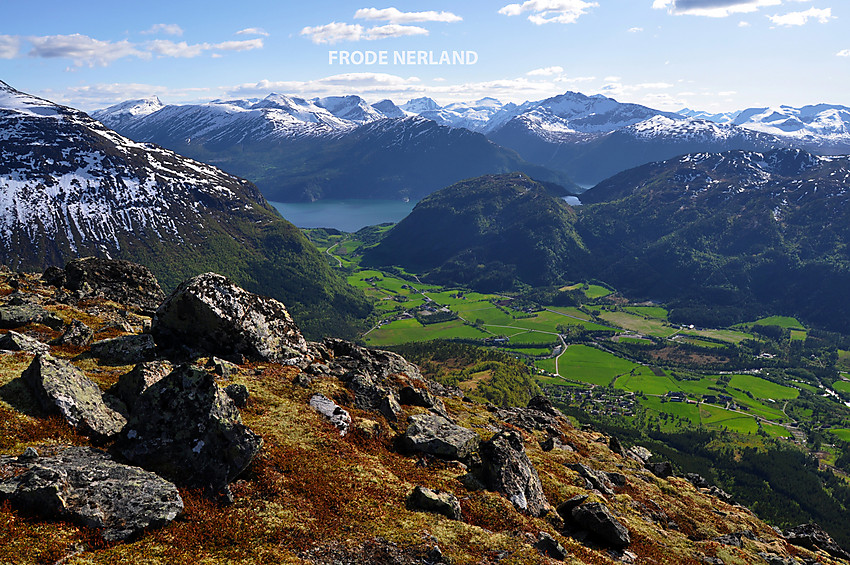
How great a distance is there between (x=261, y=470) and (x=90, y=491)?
9356 mm

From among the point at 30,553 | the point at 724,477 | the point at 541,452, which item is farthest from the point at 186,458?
the point at 724,477

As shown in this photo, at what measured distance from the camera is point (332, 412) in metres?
40.9

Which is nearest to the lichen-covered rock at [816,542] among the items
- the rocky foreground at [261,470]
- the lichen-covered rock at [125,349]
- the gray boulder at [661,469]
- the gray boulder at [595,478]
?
the rocky foreground at [261,470]

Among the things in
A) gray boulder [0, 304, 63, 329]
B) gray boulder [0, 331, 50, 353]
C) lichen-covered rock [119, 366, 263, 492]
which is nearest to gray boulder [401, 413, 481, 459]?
lichen-covered rock [119, 366, 263, 492]

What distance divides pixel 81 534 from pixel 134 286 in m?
71.0

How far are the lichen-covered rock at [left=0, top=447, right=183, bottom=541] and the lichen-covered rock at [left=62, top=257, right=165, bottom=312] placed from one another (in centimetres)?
5400

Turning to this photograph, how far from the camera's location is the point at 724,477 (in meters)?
171

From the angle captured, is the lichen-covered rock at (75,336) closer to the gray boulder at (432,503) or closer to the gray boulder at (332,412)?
the gray boulder at (332,412)

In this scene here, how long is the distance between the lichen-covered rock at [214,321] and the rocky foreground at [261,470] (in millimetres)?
182

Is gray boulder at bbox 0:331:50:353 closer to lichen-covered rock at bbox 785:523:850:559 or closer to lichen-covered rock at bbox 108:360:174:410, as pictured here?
lichen-covered rock at bbox 108:360:174:410

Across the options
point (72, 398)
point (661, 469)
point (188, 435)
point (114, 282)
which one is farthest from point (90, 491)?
point (661, 469)

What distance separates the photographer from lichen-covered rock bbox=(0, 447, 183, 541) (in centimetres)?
2159

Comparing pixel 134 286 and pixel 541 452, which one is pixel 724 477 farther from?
pixel 134 286

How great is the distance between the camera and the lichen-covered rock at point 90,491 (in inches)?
850
